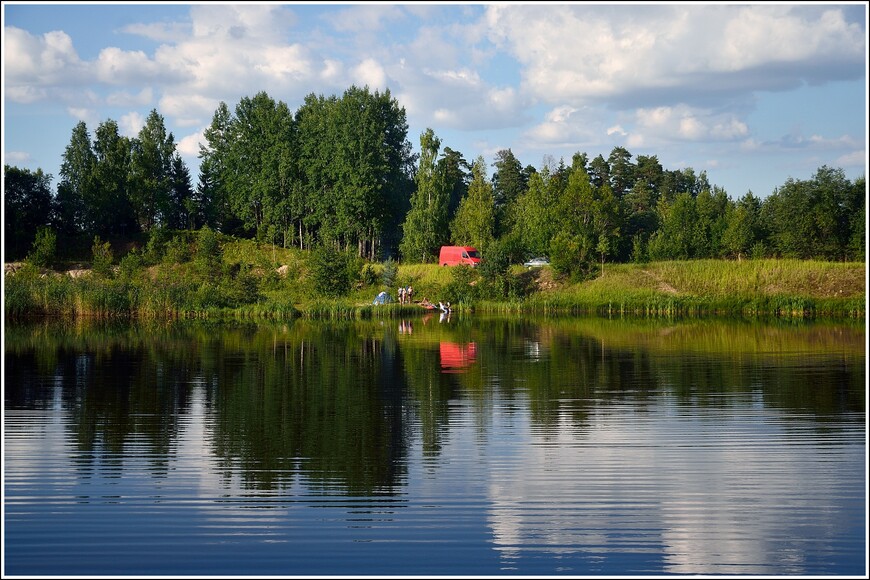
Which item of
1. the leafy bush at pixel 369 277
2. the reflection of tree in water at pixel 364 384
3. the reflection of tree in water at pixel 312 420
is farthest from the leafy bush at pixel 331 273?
→ the reflection of tree in water at pixel 312 420

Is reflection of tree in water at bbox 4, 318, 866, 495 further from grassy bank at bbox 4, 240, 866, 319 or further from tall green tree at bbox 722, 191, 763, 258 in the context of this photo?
tall green tree at bbox 722, 191, 763, 258

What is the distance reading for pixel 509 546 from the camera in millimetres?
10523

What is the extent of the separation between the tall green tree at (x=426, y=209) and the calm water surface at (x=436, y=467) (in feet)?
137

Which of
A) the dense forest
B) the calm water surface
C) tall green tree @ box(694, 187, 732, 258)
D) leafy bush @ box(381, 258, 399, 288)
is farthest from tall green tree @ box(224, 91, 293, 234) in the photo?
the calm water surface

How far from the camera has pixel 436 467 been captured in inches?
552

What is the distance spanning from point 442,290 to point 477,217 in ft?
31.3

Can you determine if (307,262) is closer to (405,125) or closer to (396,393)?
(405,125)

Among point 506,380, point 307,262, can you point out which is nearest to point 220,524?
point 506,380

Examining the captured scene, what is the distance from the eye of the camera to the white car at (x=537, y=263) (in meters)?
64.8

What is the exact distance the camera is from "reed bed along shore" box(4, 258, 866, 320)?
168 ft

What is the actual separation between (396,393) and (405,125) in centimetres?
5926

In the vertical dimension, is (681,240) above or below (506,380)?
above

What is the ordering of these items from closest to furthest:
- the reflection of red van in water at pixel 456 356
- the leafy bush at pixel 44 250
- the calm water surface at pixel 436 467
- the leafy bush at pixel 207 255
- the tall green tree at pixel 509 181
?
the calm water surface at pixel 436 467
the reflection of red van in water at pixel 456 356
the leafy bush at pixel 44 250
the leafy bush at pixel 207 255
the tall green tree at pixel 509 181

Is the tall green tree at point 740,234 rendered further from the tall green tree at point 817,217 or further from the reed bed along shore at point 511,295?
the reed bed along shore at point 511,295
